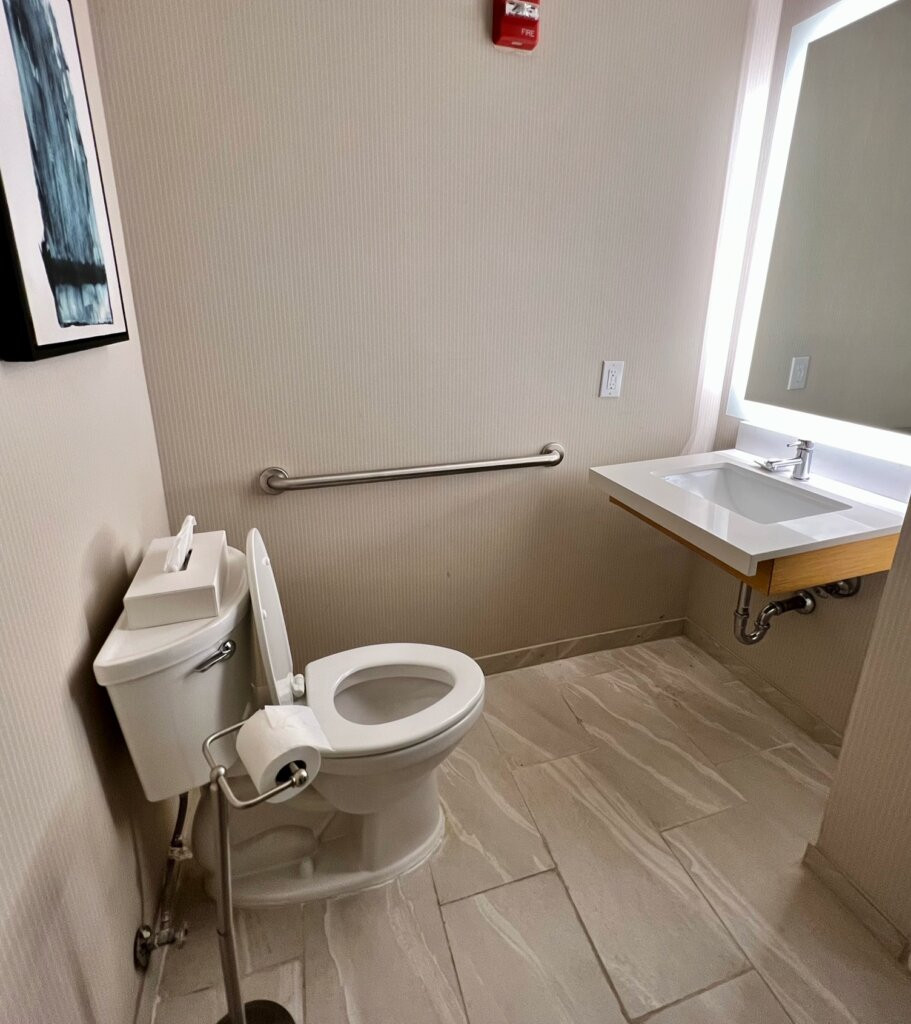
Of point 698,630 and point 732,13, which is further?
point 698,630

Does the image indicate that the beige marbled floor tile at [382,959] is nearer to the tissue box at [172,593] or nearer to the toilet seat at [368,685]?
the toilet seat at [368,685]

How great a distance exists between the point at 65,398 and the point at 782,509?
1.76 metres

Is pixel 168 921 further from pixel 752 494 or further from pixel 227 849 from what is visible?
pixel 752 494

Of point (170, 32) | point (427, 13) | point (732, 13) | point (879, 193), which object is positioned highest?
point (732, 13)

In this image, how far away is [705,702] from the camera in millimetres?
2014

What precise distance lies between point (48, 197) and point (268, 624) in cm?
78

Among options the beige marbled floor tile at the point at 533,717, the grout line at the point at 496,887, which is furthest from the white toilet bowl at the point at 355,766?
the beige marbled floor tile at the point at 533,717

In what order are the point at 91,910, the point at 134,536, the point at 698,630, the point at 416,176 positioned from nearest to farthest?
the point at 91,910 → the point at 134,536 → the point at 416,176 → the point at 698,630

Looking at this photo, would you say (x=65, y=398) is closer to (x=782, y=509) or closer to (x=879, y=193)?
(x=782, y=509)

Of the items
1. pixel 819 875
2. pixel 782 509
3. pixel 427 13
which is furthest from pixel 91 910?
pixel 427 13

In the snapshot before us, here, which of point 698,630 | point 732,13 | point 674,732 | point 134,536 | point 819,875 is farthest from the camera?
point 698,630

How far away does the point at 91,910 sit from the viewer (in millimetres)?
935

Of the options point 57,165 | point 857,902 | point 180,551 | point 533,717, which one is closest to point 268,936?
point 180,551

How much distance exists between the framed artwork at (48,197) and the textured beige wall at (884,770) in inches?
58.7
